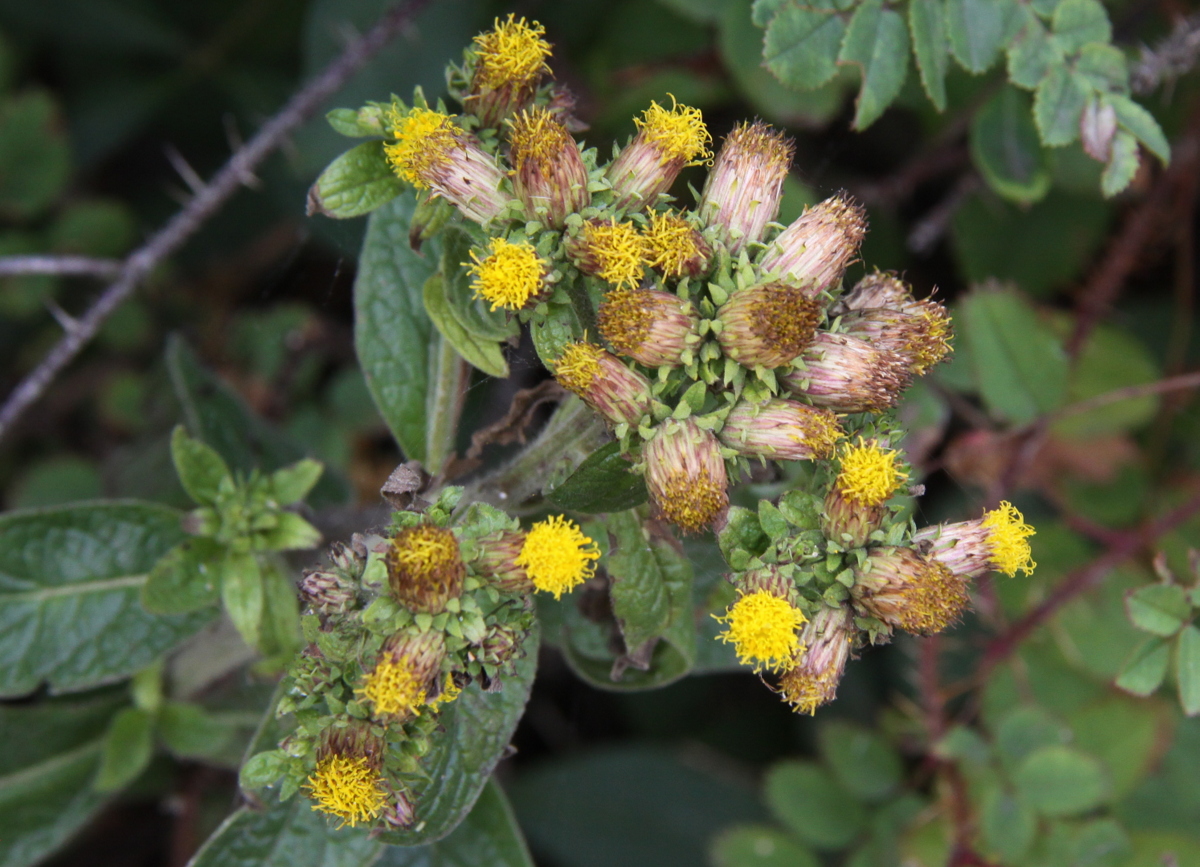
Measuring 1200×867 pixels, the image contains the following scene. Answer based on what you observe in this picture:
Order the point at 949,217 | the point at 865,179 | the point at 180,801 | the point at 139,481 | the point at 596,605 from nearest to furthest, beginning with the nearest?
1. the point at 596,605
2. the point at 180,801
3. the point at 139,481
4. the point at 949,217
5. the point at 865,179

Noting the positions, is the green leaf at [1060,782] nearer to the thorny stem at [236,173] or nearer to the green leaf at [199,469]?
the green leaf at [199,469]

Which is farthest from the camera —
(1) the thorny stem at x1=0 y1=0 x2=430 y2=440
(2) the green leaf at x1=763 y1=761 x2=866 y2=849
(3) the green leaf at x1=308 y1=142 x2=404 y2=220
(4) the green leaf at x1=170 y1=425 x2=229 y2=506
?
(2) the green leaf at x1=763 y1=761 x2=866 y2=849

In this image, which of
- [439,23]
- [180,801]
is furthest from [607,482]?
[439,23]

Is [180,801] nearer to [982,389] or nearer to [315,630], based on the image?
[315,630]

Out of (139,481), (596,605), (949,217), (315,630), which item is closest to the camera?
(315,630)

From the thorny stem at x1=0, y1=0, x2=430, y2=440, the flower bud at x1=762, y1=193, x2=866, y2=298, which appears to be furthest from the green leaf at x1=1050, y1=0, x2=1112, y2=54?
the thorny stem at x1=0, y1=0, x2=430, y2=440

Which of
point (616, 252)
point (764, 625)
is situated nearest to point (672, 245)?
point (616, 252)

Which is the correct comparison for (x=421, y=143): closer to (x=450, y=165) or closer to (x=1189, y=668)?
(x=450, y=165)

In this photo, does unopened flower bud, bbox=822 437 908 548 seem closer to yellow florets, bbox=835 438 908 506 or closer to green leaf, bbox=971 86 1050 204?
yellow florets, bbox=835 438 908 506
